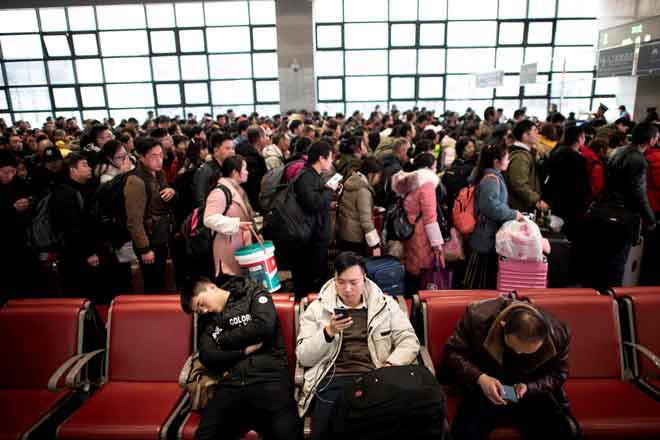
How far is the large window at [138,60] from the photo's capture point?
1470 centimetres

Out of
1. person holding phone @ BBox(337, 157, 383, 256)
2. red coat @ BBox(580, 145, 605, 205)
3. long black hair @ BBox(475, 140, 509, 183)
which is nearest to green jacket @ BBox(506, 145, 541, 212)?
long black hair @ BBox(475, 140, 509, 183)

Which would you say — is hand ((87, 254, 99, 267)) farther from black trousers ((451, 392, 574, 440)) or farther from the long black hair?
the long black hair

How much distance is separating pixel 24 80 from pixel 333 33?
11085mm

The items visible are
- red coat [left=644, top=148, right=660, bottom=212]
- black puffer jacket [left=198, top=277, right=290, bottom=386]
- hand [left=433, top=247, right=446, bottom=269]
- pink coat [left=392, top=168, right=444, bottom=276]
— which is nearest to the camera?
black puffer jacket [left=198, top=277, right=290, bottom=386]

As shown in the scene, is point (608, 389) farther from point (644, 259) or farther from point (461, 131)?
point (461, 131)

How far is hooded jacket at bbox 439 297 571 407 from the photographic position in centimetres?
222

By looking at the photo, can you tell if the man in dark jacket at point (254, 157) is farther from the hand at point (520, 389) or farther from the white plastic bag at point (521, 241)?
the hand at point (520, 389)

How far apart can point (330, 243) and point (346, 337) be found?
160cm

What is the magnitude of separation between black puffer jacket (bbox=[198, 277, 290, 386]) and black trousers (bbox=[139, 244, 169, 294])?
1543mm

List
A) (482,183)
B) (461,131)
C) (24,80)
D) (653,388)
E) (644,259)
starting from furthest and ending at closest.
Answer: (24,80)
(461,131)
(644,259)
(482,183)
(653,388)

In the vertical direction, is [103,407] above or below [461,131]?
below

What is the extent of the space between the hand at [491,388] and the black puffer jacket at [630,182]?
2656 millimetres

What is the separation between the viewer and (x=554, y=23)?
14.5 metres

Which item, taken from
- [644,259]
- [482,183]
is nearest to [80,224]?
[482,183]
